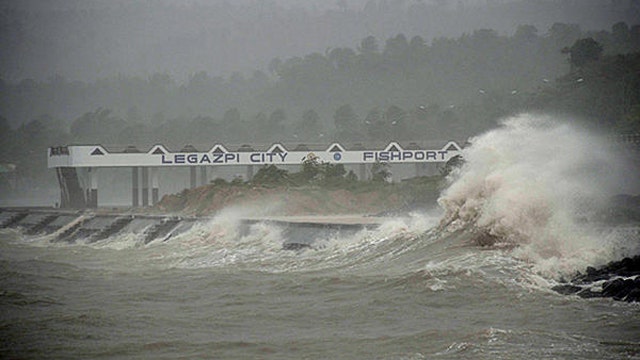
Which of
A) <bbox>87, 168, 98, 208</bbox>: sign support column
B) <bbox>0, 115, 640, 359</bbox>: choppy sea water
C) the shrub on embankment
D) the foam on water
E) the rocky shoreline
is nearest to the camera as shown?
<bbox>0, 115, 640, 359</bbox>: choppy sea water

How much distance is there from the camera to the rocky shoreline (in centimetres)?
2082

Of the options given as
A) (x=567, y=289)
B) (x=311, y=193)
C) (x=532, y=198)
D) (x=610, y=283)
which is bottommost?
(x=567, y=289)

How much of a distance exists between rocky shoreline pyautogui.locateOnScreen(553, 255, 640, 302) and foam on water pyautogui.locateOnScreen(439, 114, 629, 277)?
791 millimetres

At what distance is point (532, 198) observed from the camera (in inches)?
1117

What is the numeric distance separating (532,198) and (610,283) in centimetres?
706

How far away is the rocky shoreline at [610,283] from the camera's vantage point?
820 inches

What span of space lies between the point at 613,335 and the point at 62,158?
63997 mm

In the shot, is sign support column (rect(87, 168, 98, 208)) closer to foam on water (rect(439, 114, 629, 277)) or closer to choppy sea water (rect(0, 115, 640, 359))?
choppy sea water (rect(0, 115, 640, 359))

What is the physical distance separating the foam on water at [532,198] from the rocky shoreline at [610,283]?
2.59 ft

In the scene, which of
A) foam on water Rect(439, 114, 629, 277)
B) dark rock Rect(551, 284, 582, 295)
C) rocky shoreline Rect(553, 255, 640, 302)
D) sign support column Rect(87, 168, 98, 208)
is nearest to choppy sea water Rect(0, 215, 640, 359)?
dark rock Rect(551, 284, 582, 295)

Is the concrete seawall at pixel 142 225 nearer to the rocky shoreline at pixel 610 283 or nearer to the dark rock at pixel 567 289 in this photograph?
the rocky shoreline at pixel 610 283

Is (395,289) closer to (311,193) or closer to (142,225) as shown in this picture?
(142,225)

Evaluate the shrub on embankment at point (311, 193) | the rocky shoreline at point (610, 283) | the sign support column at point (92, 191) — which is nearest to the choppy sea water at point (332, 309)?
the rocky shoreline at point (610, 283)

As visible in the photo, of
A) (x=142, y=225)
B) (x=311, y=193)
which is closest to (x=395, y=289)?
(x=142, y=225)
